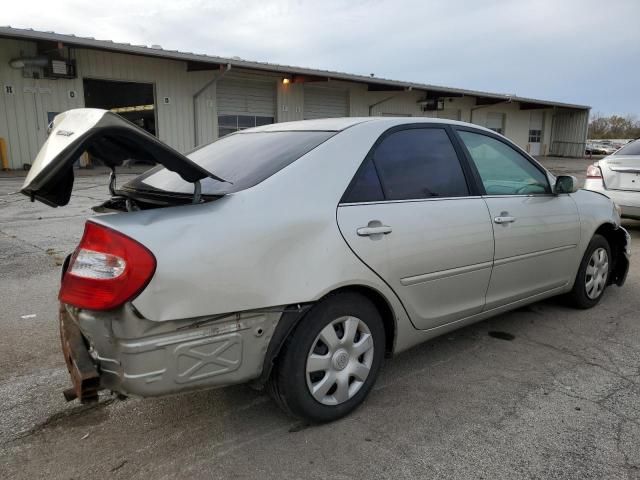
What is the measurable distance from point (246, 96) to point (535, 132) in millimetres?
23139

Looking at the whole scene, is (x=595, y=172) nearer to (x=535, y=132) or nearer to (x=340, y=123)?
(x=340, y=123)

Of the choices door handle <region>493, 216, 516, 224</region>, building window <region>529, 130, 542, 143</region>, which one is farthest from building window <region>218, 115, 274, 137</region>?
building window <region>529, 130, 542, 143</region>

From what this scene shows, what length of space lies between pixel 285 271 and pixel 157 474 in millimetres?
1055

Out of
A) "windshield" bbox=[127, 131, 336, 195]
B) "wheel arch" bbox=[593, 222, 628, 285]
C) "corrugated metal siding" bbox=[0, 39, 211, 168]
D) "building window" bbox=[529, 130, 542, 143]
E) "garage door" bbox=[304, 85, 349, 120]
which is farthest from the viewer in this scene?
"building window" bbox=[529, 130, 542, 143]

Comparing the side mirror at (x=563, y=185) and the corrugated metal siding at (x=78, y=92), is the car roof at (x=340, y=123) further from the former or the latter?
the corrugated metal siding at (x=78, y=92)

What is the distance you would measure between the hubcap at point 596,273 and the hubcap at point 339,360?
2589 mm

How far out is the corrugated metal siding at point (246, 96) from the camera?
66.2 feet

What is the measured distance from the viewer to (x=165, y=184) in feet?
9.47

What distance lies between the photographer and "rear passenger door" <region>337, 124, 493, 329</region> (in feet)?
8.84

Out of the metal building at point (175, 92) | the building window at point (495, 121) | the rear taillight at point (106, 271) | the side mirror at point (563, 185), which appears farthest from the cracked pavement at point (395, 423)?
the building window at point (495, 121)

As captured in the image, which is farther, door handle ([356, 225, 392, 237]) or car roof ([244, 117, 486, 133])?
car roof ([244, 117, 486, 133])

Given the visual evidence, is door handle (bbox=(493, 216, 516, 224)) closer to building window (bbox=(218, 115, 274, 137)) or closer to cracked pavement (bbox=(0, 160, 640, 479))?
cracked pavement (bbox=(0, 160, 640, 479))

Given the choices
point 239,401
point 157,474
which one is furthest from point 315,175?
point 157,474

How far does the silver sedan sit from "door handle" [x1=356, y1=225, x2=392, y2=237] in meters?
0.01
